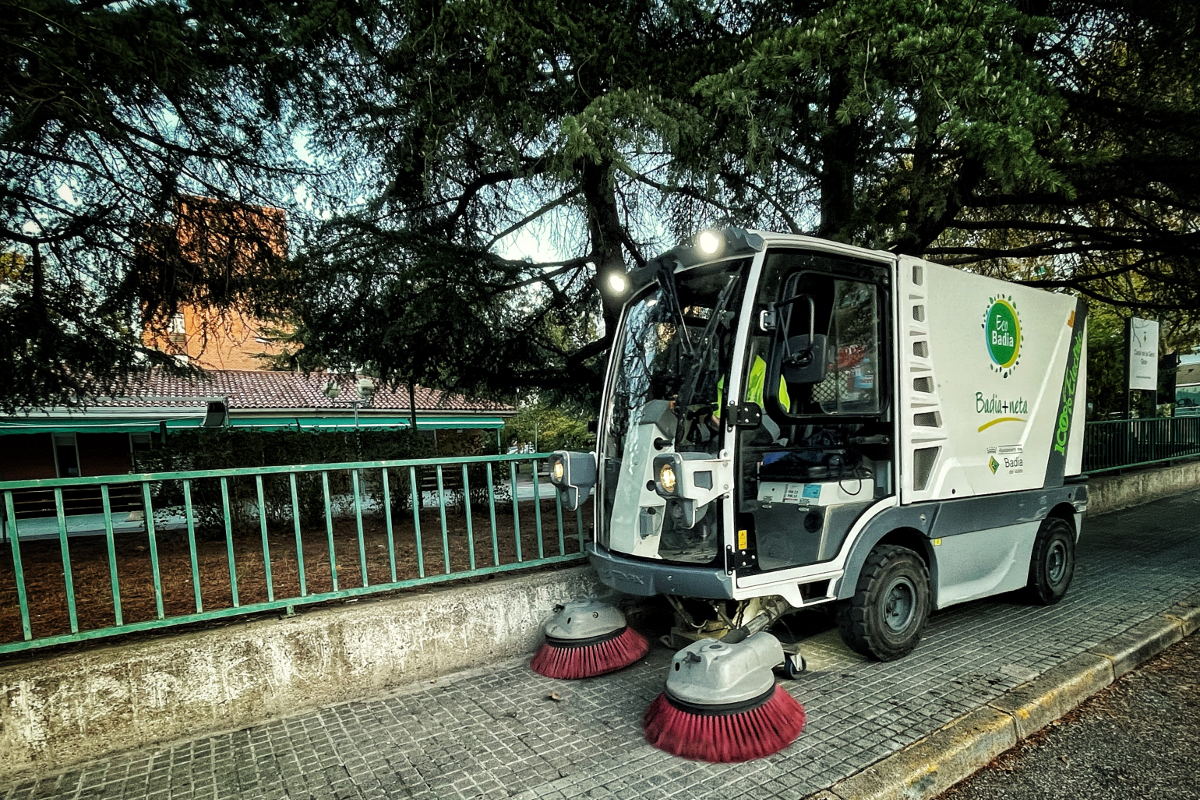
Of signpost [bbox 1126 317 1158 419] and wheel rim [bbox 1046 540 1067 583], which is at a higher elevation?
signpost [bbox 1126 317 1158 419]

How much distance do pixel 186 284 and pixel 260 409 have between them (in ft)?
56.1

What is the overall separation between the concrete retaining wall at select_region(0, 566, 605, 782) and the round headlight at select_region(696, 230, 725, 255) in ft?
8.29

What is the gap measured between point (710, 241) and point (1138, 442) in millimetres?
10878

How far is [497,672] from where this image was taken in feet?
13.3

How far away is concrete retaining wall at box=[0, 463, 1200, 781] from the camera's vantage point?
9.78 feet

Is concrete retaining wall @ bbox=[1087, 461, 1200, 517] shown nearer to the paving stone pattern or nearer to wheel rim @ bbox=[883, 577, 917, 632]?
the paving stone pattern

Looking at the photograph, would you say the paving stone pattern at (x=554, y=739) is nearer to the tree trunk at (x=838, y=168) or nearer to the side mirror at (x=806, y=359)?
the side mirror at (x=806, y=359)

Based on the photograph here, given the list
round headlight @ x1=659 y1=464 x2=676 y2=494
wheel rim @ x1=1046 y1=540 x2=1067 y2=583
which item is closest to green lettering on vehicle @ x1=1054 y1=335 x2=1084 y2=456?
wheel rim @ x1=1046 y1=540 x2=1067 y2=583

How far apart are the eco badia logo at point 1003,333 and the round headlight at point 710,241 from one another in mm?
2260

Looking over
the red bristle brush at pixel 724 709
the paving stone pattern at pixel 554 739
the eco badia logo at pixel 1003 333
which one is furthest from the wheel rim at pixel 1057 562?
the red bristle brush at pixel 724 709

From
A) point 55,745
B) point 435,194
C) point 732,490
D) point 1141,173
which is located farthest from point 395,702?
point 1141,173

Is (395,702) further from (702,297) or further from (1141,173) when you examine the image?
(1141,173)

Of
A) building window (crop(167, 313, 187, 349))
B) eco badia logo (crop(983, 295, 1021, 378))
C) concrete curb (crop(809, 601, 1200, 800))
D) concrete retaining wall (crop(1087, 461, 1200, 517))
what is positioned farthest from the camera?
concrete retaining wall (crop(1087, 461, 1200, 517))

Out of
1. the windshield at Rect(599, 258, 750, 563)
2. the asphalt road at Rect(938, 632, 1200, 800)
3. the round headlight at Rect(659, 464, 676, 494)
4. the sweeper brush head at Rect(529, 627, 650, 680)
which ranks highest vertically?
the windshield at Rect(599, 258, 750, 563)
